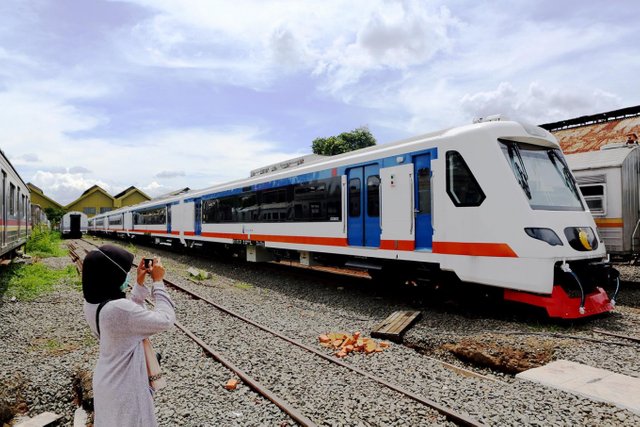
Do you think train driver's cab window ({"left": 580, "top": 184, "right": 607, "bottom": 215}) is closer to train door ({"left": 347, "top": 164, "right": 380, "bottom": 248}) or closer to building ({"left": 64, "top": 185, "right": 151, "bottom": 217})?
train door ({"left": 347, "top": 164, "right": 380, "bottom": 248})

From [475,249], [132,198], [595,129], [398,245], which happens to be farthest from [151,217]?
[132,198]

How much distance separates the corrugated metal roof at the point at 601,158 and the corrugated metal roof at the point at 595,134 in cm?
958

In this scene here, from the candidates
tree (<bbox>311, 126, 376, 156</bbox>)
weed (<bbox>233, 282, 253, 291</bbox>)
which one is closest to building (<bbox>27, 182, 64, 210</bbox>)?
tree (<bbox>311, 126, 376, 156</bbox>)

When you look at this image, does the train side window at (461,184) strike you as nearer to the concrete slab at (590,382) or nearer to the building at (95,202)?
the concrete slab at (590,382)

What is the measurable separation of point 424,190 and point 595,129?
18.2 m

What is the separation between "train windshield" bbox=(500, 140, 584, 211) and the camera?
6871 millimetres

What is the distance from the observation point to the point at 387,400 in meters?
4.29

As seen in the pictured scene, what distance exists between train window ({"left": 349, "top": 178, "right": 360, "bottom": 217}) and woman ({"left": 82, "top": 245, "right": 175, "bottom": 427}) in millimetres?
6895

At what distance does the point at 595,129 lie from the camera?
21.7 m

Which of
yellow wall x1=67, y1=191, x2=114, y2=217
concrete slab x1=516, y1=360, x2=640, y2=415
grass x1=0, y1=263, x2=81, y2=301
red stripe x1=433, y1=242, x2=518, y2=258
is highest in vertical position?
Answer: yellow wall x1=67, y1=191, x2=114, y2=217

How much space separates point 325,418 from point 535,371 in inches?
92.0

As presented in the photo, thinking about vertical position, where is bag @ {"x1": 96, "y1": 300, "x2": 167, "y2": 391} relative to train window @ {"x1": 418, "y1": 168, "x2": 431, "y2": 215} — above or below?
below

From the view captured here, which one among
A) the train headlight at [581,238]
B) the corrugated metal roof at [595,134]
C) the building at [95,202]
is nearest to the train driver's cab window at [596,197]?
the train headlight at [581,238]

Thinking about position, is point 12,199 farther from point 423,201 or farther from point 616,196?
point 616,196
